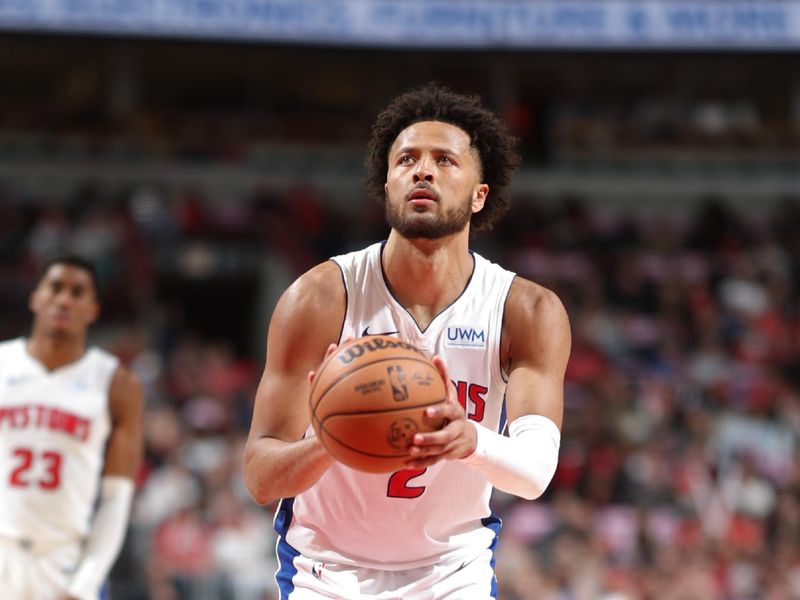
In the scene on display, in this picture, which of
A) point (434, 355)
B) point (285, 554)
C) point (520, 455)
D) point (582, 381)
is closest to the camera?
point (520, 455)

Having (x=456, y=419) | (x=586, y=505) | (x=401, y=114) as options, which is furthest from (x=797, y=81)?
(x=456, y=419)

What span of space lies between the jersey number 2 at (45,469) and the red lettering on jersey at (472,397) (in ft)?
7.98

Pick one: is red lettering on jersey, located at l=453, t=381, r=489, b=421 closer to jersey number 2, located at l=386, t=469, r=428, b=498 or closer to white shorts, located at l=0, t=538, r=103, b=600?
jersey number 2, located at l=386, t=469, r=428, b=498

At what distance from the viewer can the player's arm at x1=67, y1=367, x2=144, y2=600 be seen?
5398mm

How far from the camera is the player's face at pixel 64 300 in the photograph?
5.67 meters

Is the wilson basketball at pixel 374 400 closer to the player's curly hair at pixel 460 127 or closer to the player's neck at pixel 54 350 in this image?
the player's curly hair at pixel 460 127

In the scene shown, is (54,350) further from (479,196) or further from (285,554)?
(479,196)

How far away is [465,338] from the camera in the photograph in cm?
400

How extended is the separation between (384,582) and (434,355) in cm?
77

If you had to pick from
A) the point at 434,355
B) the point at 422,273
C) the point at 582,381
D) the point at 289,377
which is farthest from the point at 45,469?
the point at 582,381

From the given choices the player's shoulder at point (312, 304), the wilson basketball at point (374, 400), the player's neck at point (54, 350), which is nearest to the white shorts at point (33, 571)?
the player's neck at point (54, 350)

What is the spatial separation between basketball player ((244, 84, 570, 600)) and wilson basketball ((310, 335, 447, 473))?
1.32 ft

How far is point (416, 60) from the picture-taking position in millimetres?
18172

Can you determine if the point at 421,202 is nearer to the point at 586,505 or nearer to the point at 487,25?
the point at 586,505
